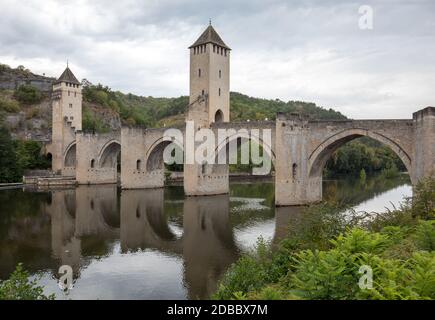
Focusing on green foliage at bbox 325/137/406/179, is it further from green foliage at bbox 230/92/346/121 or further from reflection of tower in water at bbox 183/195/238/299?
reflection of tower in water at bbox 183/195/238/299

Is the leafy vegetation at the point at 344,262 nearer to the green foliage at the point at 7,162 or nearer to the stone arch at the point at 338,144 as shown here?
the stone arch at the point at 338,144

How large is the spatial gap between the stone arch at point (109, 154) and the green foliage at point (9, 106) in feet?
69.3

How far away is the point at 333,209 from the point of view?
1222cm

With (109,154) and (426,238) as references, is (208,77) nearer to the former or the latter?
(109,154)

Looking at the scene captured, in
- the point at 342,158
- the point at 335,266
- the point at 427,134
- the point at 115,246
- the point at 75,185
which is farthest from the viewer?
the point at 342,158

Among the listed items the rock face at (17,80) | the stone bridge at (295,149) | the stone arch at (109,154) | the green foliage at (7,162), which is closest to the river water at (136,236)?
the stone bridge at (295,149)

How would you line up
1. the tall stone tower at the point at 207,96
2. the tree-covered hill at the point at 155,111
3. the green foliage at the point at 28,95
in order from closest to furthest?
the tall stone tower at the point at 207,96 → the green foliage at the point at 28,95 → the tree-covered hill at the point at 155,111

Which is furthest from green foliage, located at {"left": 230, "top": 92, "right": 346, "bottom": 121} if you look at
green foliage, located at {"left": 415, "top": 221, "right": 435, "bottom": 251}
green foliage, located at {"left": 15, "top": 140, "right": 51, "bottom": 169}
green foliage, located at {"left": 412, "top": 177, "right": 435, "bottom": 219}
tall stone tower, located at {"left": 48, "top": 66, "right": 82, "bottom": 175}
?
green foliage, located at {"left": 415, "top": 221, "right": 435, "bottom": 251}

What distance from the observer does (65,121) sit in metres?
49.3

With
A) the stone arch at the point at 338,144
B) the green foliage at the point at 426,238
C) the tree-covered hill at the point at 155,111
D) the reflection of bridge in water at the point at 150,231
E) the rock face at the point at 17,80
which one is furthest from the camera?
the rock face at the point at 17,80

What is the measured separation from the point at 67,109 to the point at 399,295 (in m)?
48.8

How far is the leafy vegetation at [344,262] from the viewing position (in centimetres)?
588
